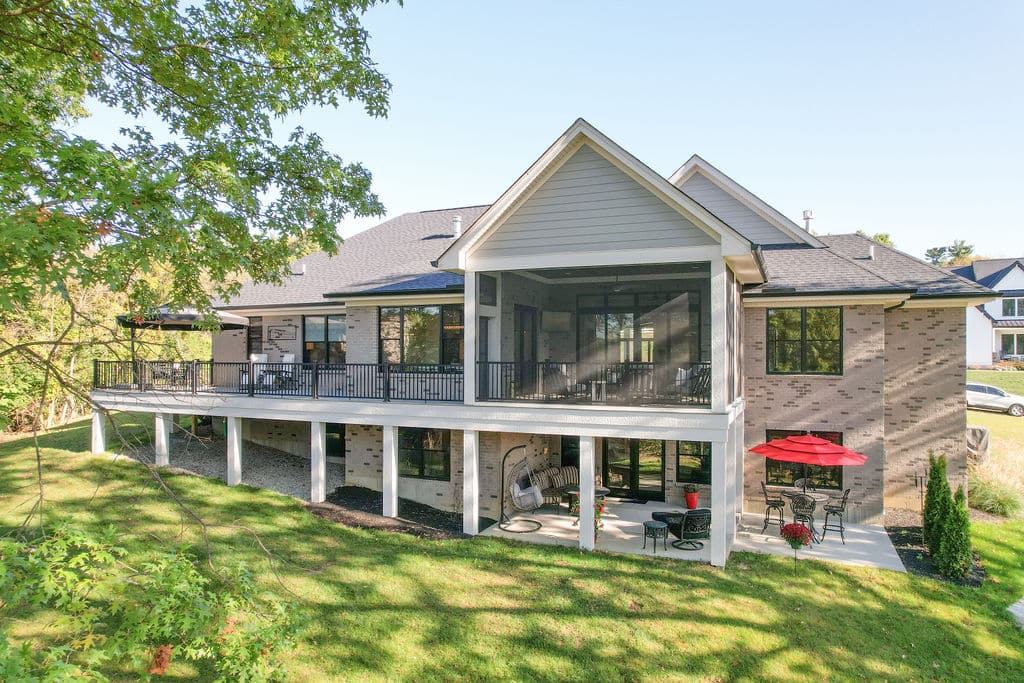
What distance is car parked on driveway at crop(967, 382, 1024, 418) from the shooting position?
27797 mm

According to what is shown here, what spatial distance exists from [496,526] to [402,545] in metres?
2.48

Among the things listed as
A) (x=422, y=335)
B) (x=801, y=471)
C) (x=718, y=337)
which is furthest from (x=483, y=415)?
(x=801, y=471)

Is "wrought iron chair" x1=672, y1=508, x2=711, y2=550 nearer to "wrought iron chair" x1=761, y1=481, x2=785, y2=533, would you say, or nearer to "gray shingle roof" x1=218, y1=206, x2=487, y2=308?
"wrought iron chair" x1=761, y1=481, x2=785, y2=533

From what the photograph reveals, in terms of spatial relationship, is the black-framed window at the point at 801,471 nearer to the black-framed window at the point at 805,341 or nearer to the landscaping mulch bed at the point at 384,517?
the black-framed window at the point at 805,341

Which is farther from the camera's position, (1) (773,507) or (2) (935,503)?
(1) (773,507)

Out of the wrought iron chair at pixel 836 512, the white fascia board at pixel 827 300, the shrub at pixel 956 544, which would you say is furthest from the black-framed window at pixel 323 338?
the shrub at pixel 956 544

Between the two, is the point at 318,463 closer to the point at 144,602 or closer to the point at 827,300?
the point at 144,602

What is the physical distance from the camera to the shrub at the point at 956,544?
10828mm

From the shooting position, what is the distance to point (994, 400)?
93.5 feet

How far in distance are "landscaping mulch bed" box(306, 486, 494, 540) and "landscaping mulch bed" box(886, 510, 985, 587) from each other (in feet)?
29.4

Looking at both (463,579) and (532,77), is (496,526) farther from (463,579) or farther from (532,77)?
(532,77)

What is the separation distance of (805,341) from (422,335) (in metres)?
10.3

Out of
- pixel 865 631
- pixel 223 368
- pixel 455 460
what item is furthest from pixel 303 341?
pixel 865 631

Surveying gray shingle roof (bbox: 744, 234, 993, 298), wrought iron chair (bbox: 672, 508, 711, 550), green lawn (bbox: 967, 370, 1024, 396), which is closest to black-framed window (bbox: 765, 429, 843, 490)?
gray shingle roof (bbox: 744, 234, 993, 298)
